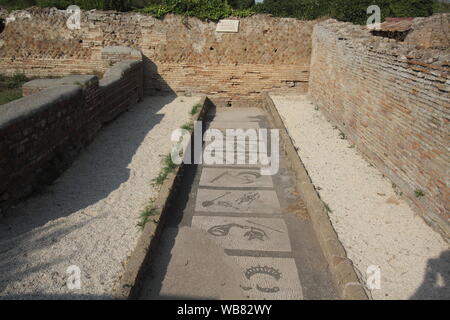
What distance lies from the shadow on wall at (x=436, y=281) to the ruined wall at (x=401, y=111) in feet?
1.75

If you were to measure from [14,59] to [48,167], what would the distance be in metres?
8.01

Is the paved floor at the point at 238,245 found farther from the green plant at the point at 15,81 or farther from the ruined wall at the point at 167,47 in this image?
the green plant at the point at 15,81

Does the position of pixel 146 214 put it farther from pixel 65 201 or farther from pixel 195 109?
pixel 195 109

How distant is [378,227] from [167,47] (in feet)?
28.8

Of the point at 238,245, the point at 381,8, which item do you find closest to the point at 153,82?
the point at 238,245

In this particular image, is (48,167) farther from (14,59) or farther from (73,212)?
(14,59)

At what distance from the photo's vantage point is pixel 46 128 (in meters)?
5.24

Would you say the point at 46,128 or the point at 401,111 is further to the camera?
the point at 401,111

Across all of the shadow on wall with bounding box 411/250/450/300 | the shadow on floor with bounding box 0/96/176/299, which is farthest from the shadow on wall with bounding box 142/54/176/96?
the shadow on wall with bounding box 411/250/450/300

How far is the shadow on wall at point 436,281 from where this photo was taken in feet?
11.5

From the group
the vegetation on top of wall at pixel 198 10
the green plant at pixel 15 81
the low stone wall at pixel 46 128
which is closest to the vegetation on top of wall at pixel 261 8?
the vegetation on top of wall at pixel 198 10

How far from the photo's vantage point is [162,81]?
11.9 meters

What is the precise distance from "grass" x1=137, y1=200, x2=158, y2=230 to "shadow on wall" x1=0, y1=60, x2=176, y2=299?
43 cm

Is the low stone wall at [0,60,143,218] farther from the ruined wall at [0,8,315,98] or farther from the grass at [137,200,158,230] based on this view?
the ruined wall at [0,8,315,98]
